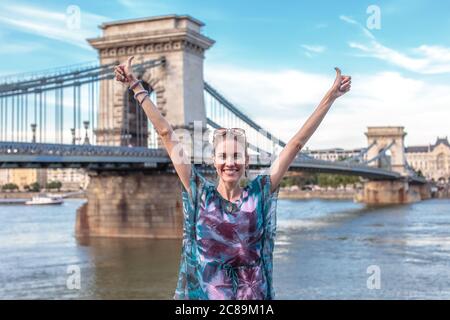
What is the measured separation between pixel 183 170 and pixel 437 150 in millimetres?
122401

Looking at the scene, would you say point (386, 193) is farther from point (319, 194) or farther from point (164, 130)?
point (164, 130)

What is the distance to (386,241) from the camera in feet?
93.4

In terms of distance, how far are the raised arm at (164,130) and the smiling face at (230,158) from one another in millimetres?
114

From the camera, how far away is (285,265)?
69.1 ft

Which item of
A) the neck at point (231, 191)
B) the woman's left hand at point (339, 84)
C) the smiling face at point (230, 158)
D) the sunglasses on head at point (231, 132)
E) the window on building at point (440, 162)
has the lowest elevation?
the neck at point (231, 191)

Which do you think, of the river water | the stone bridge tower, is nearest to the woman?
the river water

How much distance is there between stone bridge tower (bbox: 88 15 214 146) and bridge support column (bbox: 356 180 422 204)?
41.8 m

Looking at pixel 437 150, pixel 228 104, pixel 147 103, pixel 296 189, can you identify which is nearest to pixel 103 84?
pixel 228 104

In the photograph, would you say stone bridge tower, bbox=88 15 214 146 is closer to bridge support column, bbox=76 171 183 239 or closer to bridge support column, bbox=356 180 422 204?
bridge support column, bbox=76 171 183 239

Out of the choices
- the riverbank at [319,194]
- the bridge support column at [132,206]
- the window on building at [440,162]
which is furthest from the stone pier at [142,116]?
the window on building at [440,162]

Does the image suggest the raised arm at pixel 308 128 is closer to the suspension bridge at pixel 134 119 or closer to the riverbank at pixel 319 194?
the suspension bridge at pixel 134 119

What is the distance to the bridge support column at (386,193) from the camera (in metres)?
72.1
